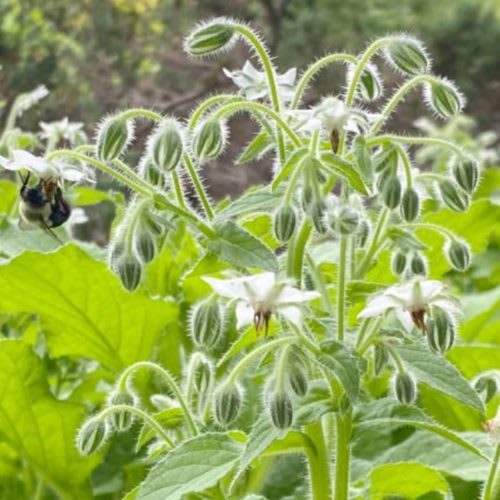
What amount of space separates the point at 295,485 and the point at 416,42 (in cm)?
60

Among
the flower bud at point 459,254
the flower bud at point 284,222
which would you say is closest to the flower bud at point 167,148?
the flower bud at point 284,222

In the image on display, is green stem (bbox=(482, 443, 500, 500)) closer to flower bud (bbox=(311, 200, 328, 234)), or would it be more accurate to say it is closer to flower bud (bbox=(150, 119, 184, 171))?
flower bud (bbox=(311, 200, 328, 234))

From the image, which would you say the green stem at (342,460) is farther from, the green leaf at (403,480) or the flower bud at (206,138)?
the flower bud at (206,138)

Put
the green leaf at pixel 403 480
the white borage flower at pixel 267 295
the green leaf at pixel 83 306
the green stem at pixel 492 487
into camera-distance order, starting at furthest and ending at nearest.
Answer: the green leaf at pixel 83 306 → the green leaf at pixel 403 480 → the green stem at pixel 492 487 → the white borage flower at pixel 267 295

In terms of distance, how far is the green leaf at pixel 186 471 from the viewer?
3.25ft

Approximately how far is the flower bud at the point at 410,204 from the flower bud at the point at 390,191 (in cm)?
3

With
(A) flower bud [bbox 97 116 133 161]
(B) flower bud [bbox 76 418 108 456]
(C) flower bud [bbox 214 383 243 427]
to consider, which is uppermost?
(A) flower bud [bbox 97 116 133 161]

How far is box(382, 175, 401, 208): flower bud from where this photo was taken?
106 centimetres

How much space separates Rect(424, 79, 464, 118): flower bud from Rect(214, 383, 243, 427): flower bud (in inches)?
13.9

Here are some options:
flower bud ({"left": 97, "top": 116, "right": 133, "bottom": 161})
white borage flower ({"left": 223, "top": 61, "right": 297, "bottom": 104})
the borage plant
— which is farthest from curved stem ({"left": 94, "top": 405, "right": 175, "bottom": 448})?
white borage flower ({"left": 223, "top": 61, "right": 297, "bottom": 104})

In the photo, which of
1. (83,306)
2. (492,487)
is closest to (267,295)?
(492,487)

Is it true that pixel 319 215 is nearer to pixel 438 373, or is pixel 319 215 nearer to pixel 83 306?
pixel 438 373

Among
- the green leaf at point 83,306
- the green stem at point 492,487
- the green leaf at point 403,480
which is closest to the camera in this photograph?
the green stem at point 492,487

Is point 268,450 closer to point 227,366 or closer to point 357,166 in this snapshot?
point 357,166
